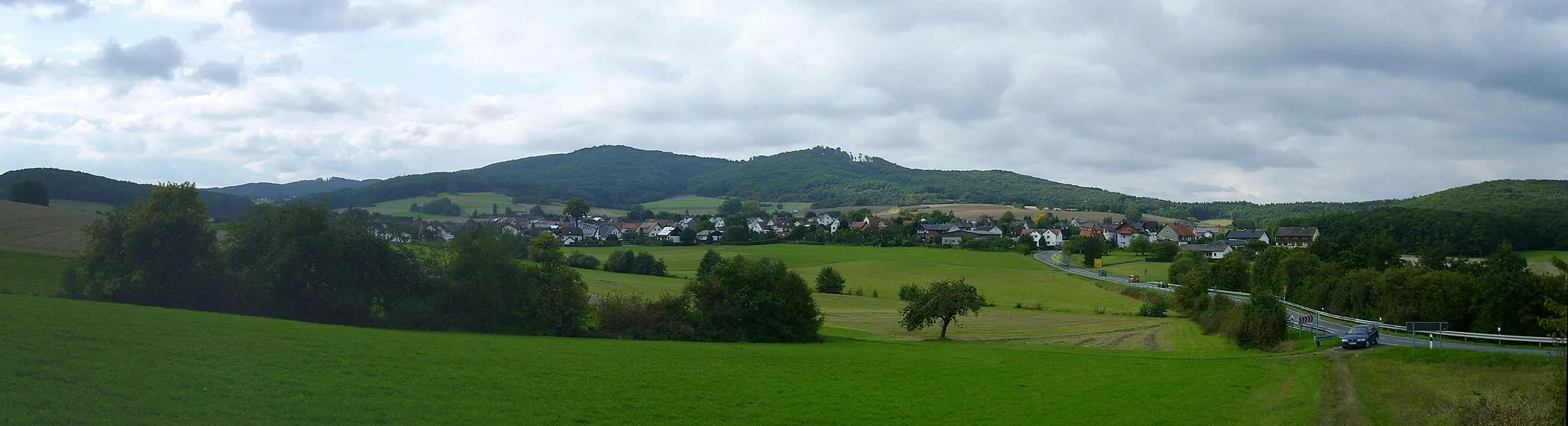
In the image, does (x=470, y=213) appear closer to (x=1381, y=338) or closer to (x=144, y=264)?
(x=144, y=264)

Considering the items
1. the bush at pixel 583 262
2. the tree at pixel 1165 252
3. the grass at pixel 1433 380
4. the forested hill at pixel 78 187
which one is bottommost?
the grass at pixel 1433 380

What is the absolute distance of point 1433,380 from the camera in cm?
3067

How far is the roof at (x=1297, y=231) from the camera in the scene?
144250 mm

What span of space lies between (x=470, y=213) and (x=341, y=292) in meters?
138

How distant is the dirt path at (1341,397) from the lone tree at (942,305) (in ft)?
70.5

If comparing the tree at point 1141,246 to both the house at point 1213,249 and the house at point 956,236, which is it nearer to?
the house at point 1213,249

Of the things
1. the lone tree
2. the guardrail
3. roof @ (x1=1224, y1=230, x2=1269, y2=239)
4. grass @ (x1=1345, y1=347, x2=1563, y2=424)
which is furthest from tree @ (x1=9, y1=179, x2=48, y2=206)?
roof @ (x1=1224, y1=230, x2=1269, y2=239)

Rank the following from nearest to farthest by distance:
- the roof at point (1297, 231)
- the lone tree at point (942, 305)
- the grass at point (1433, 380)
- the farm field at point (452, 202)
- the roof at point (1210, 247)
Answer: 1. the grass at point (1433, 380)
2. the lone tree at point (942, 305)
3. the roof at point (1210, 247)
4. the roof at point (1297, 231)
5. the farm field at point (452, 202)

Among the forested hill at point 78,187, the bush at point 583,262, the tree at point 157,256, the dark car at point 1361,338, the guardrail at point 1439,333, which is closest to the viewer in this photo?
the guardrail at point 1439,333

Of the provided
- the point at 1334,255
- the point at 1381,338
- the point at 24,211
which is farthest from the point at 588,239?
the point at 1381,338

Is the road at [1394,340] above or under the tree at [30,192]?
under

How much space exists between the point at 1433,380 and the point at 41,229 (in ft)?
243

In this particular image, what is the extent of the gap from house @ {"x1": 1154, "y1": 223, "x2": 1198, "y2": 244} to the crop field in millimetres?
163820

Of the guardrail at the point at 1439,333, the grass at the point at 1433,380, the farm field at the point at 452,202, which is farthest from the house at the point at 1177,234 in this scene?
the grass at the point at 1433,380
